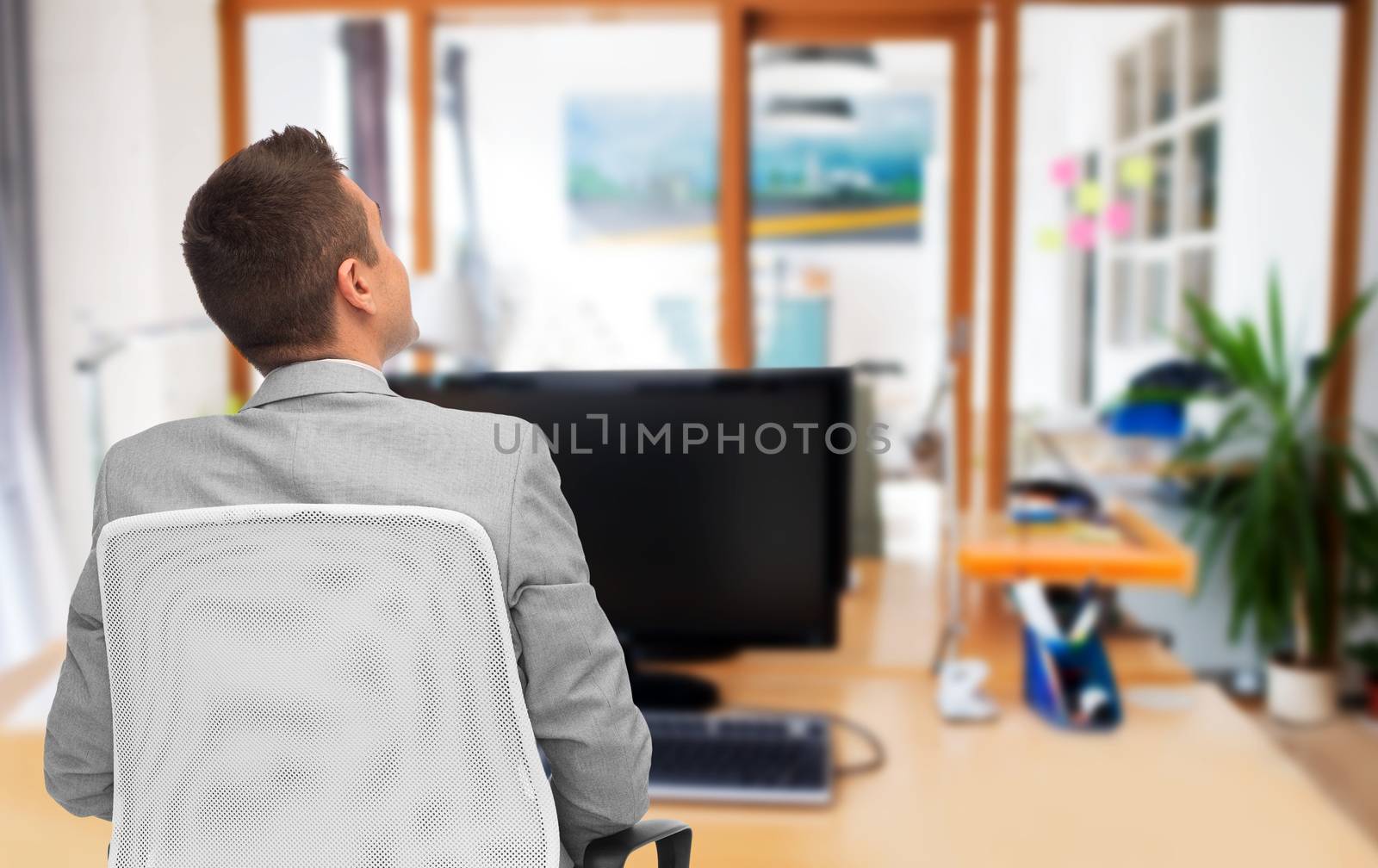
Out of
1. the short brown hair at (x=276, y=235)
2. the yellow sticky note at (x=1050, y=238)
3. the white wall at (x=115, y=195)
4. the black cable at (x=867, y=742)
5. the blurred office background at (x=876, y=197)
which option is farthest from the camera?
the yellow sticky note at (x=1050, y=238)

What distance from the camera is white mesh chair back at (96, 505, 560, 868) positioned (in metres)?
0.62

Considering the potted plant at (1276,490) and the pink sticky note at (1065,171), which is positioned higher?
the pink sticky note at (1065,171)

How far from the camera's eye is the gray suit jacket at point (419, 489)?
0.63m

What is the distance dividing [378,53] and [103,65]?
0.96 meters

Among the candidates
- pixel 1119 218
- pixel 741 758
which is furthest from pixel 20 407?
pixel 1119 218

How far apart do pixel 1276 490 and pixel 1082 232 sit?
0.91 m

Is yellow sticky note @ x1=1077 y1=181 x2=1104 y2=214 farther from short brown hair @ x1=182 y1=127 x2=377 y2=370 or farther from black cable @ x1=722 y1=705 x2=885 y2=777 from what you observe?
short brown hair @ x1=182 y1=127 x2=377 y2=370

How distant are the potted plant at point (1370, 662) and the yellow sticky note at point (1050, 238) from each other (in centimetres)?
146

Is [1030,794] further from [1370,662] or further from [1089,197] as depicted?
[1370,662]

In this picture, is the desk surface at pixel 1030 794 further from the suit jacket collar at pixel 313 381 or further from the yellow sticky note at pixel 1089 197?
the yellow sticky note at pixel 1089 197

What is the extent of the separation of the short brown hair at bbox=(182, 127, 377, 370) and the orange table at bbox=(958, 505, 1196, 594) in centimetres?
106

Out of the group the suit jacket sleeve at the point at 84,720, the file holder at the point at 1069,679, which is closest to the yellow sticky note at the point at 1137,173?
the file holder at the point at 1069,679

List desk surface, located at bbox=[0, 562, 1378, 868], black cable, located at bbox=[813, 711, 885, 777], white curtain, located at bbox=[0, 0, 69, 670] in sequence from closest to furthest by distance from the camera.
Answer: desk surface, located at bbox=[0, 562, 1378, 868]
black cable, located at bbox=[813, 711, 885, 777]
white curtain, located at bbox=[0, 0, 69, 670]

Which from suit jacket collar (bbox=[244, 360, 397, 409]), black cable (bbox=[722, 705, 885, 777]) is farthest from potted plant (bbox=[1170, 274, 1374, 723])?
suit jacket collar (bbox=[244, 360, 397, 409])
